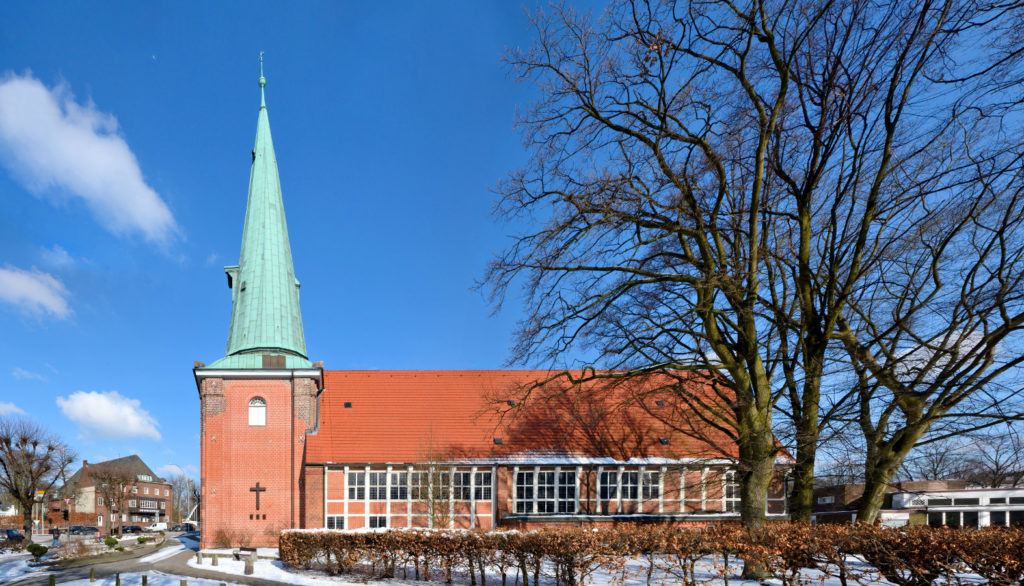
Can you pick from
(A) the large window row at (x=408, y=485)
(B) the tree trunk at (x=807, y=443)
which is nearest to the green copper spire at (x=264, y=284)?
(A) the large window row at (x=408, y=485)

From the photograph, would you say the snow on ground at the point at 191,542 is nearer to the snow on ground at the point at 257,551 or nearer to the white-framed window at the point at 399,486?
the snow on ground at the point at 257,551

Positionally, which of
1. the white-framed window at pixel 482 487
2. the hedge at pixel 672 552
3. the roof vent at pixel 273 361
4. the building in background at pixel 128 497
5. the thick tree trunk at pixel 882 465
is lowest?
the building in background at pixel 128 497

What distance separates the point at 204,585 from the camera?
1544 cm

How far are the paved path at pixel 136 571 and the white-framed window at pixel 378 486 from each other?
708cm

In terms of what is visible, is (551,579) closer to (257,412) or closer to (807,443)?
(807,443)

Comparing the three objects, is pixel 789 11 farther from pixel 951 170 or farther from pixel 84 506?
pixel 84 506

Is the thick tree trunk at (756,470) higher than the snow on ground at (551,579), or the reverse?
the thick tree trunk at (756,470)

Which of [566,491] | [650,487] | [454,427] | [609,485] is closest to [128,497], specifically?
[454,427]

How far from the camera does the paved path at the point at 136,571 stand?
1702 centimetres

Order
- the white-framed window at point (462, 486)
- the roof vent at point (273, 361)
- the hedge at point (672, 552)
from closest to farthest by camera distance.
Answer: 1. the hedge at point (672, 552)
2. the white-framed window at point (462, 486)
3. the roof vent at point (273, 361)

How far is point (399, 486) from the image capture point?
2694 centimetres

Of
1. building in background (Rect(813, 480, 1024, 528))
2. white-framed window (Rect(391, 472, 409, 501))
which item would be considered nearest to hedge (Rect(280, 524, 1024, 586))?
white-framed window (Rect(391, 472, 409, 501))

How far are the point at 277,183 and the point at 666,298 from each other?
23472mm

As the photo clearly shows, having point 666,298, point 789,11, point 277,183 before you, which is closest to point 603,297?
point 666,298
